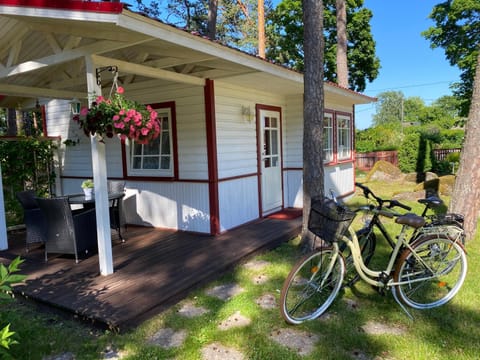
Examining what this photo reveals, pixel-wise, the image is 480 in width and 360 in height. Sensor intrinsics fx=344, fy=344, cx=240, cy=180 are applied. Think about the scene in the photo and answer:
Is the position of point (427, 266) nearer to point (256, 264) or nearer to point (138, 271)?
point (256, 264)

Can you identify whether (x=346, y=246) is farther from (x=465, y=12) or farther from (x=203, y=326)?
(x=465, y=12)

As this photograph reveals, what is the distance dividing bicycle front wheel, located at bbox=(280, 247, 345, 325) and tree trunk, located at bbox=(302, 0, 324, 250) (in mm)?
1465

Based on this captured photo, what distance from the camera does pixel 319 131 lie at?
405 centimetres

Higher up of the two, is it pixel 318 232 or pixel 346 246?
pixel 318 232

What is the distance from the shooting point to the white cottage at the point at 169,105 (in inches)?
118

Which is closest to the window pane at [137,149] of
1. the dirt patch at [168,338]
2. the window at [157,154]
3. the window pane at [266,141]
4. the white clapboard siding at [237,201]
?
the window at [157,154]

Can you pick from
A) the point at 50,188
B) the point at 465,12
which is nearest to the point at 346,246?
the point at 50,188

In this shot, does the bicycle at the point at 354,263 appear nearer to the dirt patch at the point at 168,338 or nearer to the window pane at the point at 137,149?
the dirt patch at the point at 168,338

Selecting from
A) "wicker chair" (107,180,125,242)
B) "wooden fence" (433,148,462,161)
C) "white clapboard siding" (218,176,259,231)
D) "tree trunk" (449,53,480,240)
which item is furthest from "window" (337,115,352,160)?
"wooden fence" (433,148,462,161)

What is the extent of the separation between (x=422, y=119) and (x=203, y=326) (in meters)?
43.4

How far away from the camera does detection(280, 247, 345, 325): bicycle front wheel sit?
2.60 m

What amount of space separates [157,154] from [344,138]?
5.22 m

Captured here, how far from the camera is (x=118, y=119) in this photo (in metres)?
2.99

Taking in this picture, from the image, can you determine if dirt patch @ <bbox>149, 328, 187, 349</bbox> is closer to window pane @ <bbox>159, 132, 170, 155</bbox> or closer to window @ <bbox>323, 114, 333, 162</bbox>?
window pane @ <bbox>159, 132, 170, 155</bbox>
